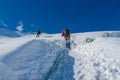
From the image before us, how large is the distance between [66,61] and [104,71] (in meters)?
2.67

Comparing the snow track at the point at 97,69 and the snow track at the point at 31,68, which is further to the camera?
the snow track at the point at 97,69

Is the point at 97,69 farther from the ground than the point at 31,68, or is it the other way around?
the point at 31,68

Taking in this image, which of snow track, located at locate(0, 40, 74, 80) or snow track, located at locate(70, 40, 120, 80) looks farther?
snow track, located at locate(70, 40, 120, 80)

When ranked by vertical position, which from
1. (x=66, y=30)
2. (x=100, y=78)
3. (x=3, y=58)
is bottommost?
(x=100, y=78)

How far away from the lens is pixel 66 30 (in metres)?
20.3

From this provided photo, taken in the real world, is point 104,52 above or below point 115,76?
above

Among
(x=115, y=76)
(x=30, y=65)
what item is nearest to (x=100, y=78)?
(x=115, y=76)

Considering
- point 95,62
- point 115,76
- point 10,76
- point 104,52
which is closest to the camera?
point 10,76

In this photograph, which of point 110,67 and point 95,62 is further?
point 95,62

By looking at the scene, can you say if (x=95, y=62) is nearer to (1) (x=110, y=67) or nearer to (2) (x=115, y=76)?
(1) (x=110, y=67)

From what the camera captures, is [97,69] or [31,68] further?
[97,69]

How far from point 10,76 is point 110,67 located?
500 cm

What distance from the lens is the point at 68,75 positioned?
922 cm

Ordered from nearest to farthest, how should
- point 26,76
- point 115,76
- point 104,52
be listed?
1. point 26,76
2. point 115,76
3. point 104,52
